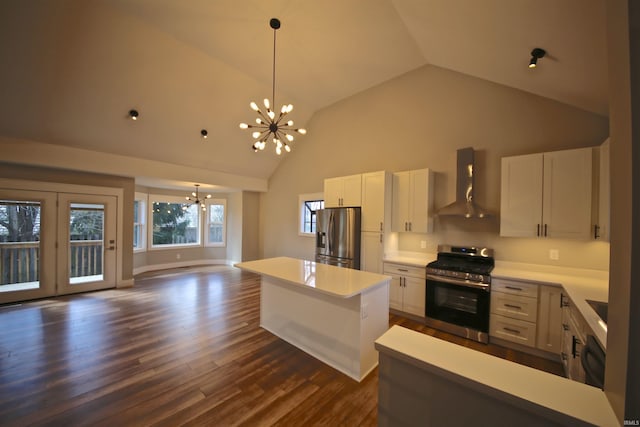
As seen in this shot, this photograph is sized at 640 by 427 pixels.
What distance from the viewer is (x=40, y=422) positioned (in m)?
1.77

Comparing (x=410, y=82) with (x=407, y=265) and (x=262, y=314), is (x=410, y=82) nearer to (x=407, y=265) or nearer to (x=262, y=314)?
(x=407, y=265)

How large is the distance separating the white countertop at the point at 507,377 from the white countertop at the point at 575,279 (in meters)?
1.02

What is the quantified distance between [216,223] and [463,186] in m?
6.87

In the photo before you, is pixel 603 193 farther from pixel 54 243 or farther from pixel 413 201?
pixel 54 243

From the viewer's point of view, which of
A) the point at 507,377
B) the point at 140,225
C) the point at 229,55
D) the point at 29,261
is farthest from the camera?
the point at 140,225

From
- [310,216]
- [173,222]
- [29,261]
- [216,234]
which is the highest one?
[310,216]

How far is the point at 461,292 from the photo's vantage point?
3105 mm

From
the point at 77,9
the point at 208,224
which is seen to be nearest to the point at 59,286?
the point at 208,224

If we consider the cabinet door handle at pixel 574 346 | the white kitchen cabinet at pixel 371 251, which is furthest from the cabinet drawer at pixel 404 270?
the cabinet door handle at pixel 574 346

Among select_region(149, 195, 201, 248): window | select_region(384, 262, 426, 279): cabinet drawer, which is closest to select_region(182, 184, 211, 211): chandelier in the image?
select_region(149, 195, 201, 248): window

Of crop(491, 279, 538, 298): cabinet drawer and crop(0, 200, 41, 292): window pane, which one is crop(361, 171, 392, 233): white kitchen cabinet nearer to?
crop(491, 279, 538, 298): cabinet drawer

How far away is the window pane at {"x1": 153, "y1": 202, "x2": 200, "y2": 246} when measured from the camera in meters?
6.72

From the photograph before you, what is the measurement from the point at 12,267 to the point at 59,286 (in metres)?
0.69

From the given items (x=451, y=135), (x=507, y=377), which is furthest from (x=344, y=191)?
(x=507, y=377)
